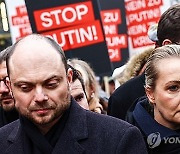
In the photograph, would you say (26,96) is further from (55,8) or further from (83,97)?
(55,8)

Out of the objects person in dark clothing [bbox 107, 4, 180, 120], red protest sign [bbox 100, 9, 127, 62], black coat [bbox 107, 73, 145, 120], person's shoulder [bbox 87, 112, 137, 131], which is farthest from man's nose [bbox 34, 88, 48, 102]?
red protest sign [bbox 100, 9, 127, 62]

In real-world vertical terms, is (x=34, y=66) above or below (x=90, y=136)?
above

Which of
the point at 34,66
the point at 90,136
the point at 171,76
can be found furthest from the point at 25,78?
the point at 171,76

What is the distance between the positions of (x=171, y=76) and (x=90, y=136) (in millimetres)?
498

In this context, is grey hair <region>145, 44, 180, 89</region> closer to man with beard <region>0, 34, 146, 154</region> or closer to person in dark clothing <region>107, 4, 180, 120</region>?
man with beard <region>0, 34, 146, 154</region>

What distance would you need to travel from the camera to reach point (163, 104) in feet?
10.1

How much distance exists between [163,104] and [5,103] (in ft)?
6.06

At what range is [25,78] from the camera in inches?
113

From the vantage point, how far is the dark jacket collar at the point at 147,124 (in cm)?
312

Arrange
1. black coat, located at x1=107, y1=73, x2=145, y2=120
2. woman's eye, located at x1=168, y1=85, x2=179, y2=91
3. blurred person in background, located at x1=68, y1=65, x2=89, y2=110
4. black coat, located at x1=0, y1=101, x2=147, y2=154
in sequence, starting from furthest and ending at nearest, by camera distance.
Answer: blurred person in background, located at x1=68, y1=65, x2=89, y2=110
black coat, located at x1=107, y1=73, x2=145, y2=120
woman's eye, located at x1=168, y1=85, x2=179, y2=91
black coat, located at x1=0, y1=101, x2=147, y2=154

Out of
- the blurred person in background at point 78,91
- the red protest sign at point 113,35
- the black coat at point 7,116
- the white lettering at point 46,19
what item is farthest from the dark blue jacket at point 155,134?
the red protest sign at point 113,35

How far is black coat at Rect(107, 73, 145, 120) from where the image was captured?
4.07 m

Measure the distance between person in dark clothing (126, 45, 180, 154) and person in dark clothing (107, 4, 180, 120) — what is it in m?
0.45

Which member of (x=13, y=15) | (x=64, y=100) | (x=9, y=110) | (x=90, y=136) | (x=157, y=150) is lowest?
(x=13, y=15)
